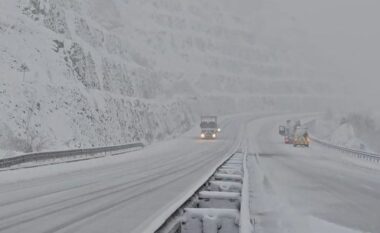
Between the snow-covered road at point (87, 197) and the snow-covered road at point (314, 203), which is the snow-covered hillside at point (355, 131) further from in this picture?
the snow-covered road at point (87, 197)

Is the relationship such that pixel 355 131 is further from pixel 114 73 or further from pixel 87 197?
pixel 87 197

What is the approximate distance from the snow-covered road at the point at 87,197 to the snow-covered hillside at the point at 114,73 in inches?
494

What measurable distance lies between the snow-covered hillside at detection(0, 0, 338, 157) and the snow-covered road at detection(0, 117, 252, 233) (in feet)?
41.2

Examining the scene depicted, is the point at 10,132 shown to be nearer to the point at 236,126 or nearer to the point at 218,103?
the point at 236,126

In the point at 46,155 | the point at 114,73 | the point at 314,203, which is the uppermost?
the point at 114,73

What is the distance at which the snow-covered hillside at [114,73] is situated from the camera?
3916 centimetres

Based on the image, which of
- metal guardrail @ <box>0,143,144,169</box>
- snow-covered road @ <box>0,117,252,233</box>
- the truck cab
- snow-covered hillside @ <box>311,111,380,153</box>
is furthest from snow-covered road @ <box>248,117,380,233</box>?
snow-covered hillside @ <box>311,111,380,153</box>

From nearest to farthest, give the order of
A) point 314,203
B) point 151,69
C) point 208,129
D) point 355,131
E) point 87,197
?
point 314,203 → point 87,197 → point 208,129 → point 151,69 → point 355,131

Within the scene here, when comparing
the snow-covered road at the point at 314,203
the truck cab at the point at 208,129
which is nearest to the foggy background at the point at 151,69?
the truck cab at the point at 208,129

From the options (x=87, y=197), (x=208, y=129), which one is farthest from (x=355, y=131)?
(x=87, y=197)

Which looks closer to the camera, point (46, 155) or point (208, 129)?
point (46, 155)

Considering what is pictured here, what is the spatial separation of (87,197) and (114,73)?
42088mm

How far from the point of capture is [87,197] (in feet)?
50.8

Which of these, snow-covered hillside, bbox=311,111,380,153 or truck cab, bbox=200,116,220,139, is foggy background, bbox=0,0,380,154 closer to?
snow-covered hillside, bbox=311,111,380,153
